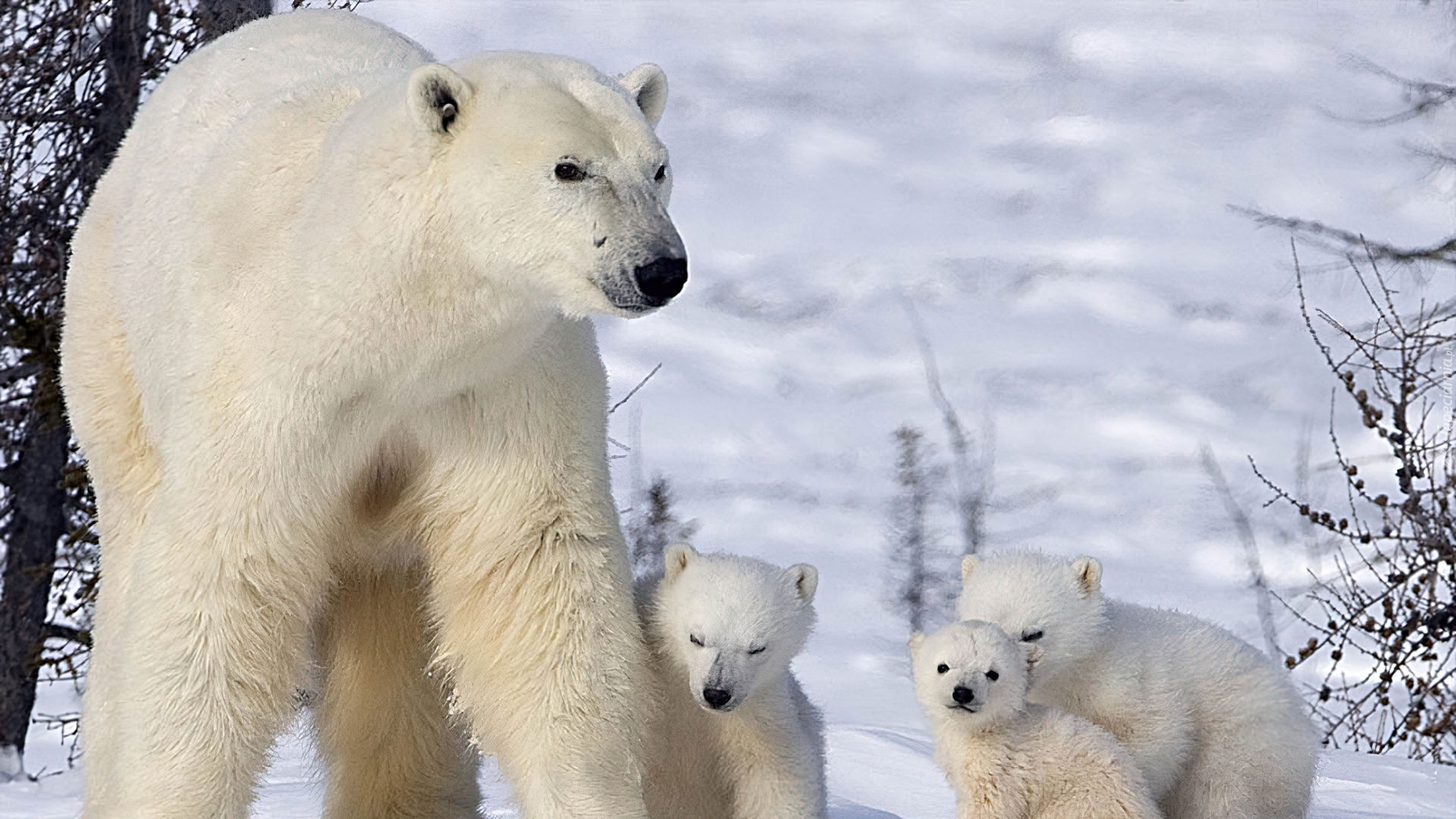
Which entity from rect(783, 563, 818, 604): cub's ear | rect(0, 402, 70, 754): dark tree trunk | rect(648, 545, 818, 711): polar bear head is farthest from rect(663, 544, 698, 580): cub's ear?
rect(0, 402, 70, 754): dark tree trunk

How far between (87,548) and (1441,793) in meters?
5.69

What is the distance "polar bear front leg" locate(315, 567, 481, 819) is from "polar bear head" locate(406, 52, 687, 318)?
50.6 inches

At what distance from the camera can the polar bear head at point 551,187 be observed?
2.48 m

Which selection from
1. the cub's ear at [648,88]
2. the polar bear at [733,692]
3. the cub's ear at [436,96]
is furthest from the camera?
the polar bear at [733,692]

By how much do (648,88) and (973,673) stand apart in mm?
1337

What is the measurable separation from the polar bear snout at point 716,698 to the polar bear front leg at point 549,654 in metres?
0.15

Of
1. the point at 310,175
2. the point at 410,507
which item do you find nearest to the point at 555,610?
the point at 410,507

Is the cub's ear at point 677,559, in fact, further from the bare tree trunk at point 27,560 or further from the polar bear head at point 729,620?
the bare tree trunk at point 27,560

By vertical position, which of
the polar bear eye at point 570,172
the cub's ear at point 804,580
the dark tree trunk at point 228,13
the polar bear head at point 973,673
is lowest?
the polar bear head at point 973,673

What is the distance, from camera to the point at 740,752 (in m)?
3.39

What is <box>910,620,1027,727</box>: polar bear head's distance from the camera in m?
3.20

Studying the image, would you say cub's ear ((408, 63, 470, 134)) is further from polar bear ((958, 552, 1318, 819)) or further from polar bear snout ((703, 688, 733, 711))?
polar bear ((958, 552, 1318, 819))

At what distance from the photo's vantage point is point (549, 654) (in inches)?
120

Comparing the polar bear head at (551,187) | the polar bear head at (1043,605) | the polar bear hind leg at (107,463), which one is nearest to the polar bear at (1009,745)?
the polar bear head at (1043,605)
